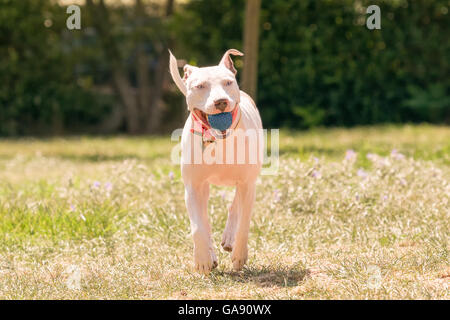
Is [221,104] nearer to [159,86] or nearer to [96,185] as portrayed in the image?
[96,185]

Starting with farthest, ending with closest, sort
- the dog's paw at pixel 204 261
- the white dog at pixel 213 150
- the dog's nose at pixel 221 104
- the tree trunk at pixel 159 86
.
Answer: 1. the tree trunk at pixel 159 86
2. the dog's paw at pixel 204 261
3. the white dog at pixel 213 150
4. the dog's nose at pixel 221 104

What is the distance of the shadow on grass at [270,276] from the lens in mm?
4164

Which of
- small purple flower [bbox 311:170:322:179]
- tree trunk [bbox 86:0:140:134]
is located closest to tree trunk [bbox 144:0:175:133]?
tree trunk [bbox 86:0:140:134]

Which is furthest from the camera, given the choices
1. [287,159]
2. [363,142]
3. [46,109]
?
[46,109]

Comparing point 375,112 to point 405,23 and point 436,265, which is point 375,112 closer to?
point 405,23

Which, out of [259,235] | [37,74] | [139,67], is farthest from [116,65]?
[259,235]

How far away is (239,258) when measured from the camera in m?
4.46

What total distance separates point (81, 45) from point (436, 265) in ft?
38.8

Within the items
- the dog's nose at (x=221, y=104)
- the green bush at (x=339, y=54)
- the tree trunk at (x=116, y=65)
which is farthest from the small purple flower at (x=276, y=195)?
the tree trunk at (x=116, y=65)

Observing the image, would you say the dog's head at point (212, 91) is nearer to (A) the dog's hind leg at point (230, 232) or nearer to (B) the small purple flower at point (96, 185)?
(A) the dog's hind leg at point (230, 232)

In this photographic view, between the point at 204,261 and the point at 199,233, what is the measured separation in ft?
0.58

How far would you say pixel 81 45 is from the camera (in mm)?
15016

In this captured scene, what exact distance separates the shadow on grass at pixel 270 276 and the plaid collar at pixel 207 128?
0.83m

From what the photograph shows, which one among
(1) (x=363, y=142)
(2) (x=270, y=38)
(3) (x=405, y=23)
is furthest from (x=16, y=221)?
(3) (x=405, y=23)
